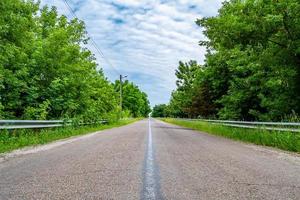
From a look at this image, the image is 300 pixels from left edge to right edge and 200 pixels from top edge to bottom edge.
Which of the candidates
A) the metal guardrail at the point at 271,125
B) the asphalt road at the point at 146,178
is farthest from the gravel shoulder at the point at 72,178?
the metal guardrail at the point at 271,125

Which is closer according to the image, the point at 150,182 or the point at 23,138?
the point at 150,182

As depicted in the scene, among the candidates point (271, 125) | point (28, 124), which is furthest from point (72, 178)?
point (271, 125)

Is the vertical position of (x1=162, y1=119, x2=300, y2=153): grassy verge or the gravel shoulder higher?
(x1=162, y1=119, x2=300, y2=153): grassy verge

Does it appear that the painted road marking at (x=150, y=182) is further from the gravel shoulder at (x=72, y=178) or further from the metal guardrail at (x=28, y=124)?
the metal guardrail at (x=28, y=124)

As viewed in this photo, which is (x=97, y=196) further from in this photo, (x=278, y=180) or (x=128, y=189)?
(x=278, y=180)

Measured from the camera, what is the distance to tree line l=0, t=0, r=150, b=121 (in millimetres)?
14956

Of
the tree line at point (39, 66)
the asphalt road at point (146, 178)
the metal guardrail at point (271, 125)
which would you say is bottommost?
the asphalt road at point (146, 178)

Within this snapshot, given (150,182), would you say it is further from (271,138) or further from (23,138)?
(271,138)

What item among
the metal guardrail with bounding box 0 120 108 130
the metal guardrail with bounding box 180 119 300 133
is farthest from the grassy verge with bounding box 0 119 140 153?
the metal guardrail with bounding box 180 119 300 133

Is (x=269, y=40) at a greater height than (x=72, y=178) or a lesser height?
greater

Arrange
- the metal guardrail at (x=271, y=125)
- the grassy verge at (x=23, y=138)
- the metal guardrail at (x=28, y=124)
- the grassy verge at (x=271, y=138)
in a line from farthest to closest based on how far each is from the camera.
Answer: the metal guardrail at (x=271, y=125)
the metal guardrail at (x=28, y=124)
the grassy verge at (x=271, y=138)
the grassy verge at (x=23, y=138)

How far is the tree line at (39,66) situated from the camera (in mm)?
14956

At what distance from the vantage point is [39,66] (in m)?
19.5

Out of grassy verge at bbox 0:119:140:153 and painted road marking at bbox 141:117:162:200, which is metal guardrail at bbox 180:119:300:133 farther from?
grassy verge at bbox 0:119:140:153
